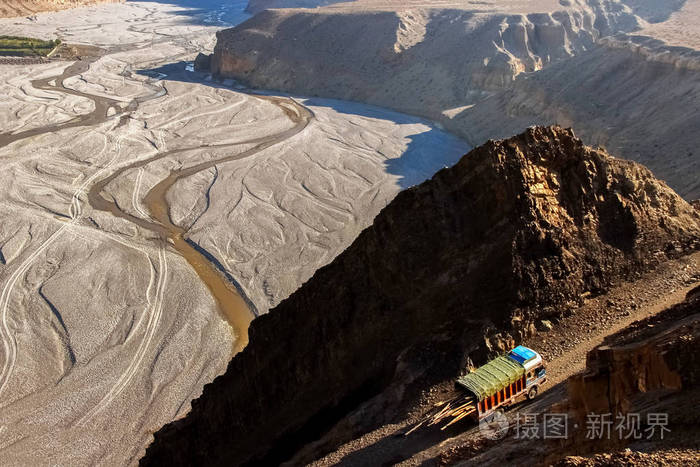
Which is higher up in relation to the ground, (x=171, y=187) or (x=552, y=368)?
(x=552, y=368)

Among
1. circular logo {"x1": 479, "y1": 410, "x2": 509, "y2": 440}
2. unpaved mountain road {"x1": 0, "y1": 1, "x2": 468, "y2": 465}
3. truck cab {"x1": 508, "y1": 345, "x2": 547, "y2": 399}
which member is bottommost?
unpaved mountain road {"x1": 0, "y1": 1, "x2": 468, "y2": 465}

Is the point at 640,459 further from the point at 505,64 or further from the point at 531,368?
the point at 505,64

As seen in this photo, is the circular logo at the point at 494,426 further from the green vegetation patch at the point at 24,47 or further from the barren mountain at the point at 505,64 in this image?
the green vegetation patch at the point at 24,47

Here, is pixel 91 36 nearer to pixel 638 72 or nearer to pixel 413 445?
pixel 638 72

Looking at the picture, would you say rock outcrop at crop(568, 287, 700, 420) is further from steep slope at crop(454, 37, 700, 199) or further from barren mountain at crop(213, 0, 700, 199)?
barren mountain at crop(213, 0, 700, 199)


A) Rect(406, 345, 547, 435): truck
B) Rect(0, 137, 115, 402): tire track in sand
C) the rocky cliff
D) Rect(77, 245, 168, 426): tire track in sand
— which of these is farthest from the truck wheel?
Rect(0, 137, 115, 402): tire track in sand

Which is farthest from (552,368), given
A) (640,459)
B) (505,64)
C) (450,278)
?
(505,64)

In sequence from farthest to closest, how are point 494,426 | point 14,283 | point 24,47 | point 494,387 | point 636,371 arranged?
point 24,47 → point 14,283 → point 494,387 → point 494,426 → point 636,371
